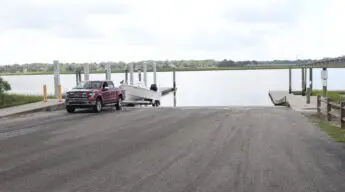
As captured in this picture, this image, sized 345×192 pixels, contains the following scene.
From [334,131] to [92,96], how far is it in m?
15.1

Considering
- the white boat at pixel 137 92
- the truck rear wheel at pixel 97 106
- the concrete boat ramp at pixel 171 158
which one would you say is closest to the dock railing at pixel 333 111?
the concrete boat ramp at pixel 171 158

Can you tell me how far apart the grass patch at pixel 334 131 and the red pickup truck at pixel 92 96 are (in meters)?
13.3

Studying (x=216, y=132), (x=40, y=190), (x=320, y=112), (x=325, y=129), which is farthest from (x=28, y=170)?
(x=320, y=112)

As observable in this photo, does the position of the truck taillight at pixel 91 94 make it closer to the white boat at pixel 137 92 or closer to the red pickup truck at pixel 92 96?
the red pickup truck at pixel 92 96

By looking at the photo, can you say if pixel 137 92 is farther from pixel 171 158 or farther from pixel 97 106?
pixel 171 158

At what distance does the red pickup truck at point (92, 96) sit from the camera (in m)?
28.5

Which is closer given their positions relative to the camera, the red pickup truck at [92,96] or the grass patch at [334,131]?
the grass patch at [334,131]

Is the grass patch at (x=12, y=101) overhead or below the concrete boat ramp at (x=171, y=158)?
below

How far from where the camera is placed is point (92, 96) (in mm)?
28516

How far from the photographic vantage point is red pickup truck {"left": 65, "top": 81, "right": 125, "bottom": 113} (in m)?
28.5

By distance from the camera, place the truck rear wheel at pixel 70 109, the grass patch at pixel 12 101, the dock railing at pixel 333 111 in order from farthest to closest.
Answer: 1. the grass patch at pixel 12 101
2. the truck rear wheel at pixel 70 109
3. the dock railing at pixel 333 111

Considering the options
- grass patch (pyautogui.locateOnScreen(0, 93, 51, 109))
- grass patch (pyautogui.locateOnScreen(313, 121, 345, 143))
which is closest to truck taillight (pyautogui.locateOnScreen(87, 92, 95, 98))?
grass patch (pyautogui.locateOnScreen(0, 93, 51, 109))

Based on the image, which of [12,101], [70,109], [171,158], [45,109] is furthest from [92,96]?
[171,158]

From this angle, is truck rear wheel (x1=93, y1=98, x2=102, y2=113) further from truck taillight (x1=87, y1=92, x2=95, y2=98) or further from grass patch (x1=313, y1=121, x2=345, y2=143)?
grass patch (x1=313, y1=121, x2=345, y2=143)
